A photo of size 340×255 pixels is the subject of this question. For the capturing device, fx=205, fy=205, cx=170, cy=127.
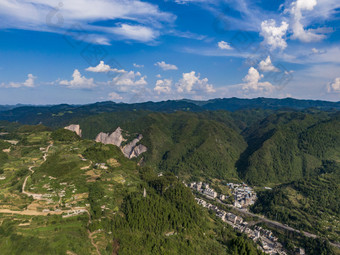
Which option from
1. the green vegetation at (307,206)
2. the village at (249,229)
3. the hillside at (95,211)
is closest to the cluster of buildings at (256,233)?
the village at (249,229)

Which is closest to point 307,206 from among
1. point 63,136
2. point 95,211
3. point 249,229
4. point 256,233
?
point 249,229

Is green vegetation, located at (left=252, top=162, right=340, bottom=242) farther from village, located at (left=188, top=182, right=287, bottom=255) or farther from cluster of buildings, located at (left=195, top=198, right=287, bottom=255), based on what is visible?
cluster of buildings, located at (left=195, top=198, right=287, bottom=255)

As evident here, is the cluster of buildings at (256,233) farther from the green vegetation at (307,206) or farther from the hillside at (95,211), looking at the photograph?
the green vegetation at (307,206)

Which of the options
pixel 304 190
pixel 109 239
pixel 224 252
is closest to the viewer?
pixel 109 239

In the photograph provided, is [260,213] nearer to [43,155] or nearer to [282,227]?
[282,227]

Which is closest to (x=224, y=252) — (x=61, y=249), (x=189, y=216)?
(x=189, y=216)

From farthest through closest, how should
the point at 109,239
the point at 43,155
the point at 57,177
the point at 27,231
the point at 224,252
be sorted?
the point at 43,155 < the point at 57,177 < the point at 224,252 < the point at 109,239 < the point at 27,231

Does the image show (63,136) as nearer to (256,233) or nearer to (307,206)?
(256,233)

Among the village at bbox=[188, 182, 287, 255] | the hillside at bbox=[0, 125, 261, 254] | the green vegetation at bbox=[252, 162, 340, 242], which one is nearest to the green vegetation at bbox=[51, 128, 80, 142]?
the hillside at bbox=[0, 125, 261, 254]
